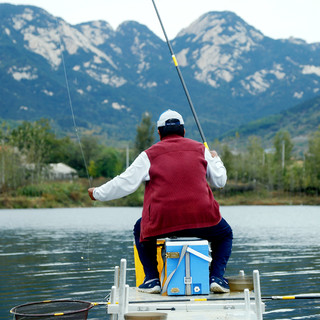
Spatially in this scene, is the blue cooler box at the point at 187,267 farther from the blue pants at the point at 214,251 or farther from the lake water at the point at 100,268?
the lake water at the point at 100,268

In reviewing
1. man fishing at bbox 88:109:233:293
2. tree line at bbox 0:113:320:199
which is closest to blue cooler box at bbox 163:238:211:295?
man fishing at bbox 88:109:233:293

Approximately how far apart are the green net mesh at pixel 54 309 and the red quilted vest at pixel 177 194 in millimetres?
904

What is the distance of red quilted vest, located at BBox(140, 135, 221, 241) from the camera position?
17.7 ft

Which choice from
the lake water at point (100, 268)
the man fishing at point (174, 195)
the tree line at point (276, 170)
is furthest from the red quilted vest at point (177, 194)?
the tree line at point (276, 170)

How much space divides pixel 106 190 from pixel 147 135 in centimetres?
8451

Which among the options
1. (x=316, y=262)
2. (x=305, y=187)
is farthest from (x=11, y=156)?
(x=316, y=262)

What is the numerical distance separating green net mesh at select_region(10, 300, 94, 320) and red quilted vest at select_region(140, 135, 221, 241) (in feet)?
2.97

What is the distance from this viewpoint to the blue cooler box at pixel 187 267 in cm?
541

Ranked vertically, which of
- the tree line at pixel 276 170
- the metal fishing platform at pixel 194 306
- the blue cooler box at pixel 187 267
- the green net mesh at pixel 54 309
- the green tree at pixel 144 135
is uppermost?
the green tree at pixel 144 135

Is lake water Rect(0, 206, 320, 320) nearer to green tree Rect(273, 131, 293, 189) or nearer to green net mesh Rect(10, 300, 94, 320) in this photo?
green net mesh Rect(10, 300, 94, 320)

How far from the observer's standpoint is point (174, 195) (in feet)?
17.7

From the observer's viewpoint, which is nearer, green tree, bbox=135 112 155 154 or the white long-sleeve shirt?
the white long-sleeve shirt

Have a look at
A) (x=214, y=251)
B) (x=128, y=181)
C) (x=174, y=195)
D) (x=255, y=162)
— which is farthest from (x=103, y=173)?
(x=174, y=195)

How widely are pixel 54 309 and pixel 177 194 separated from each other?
1.82 metres
